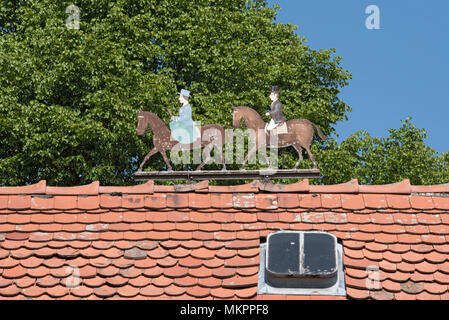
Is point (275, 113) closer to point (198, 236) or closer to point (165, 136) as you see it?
point (165, 136)

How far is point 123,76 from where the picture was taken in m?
29.1

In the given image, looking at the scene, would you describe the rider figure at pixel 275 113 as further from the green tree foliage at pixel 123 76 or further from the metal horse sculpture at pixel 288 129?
the green tree foliage at pixel 123 76

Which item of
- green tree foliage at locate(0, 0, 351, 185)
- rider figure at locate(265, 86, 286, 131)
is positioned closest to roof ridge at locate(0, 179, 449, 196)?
rider figure at locate(265, 86, 286, 131)

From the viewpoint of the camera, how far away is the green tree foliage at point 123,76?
28.0 m

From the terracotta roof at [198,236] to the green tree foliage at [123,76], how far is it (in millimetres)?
14762

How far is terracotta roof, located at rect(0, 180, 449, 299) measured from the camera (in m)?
11.5

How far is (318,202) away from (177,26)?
20.8 m

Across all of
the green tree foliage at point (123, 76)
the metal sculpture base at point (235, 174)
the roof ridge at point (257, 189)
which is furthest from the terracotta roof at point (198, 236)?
the green tree foliage at point (123, 76)

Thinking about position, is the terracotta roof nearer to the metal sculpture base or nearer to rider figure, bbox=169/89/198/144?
the metal sculpture base

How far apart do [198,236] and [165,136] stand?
4.59 m
